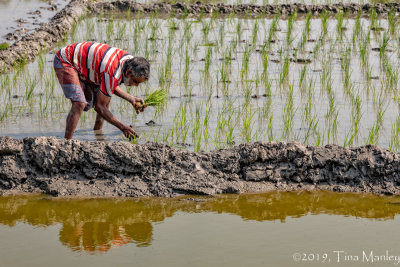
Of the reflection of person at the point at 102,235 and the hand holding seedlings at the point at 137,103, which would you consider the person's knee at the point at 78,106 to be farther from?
the reflection of person at the point at 102,235

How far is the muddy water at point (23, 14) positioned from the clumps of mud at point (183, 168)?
172 inches

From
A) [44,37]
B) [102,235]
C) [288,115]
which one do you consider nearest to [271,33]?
[44,37]

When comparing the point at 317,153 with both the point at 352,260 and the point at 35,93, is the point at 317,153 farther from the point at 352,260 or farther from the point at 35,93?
the point at 35,93

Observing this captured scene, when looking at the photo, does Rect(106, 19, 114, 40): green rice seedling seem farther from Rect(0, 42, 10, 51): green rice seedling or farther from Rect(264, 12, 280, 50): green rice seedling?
Rect(264, 12, 280, 50): green rice seedling

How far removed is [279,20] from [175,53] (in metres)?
2.54

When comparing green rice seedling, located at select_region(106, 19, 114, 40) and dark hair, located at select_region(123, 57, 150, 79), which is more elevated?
green rice seedling, located at select_region(106, 19, 114, 40)

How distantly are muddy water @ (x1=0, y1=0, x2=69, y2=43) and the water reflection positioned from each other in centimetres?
473

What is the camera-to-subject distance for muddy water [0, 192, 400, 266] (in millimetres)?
2844

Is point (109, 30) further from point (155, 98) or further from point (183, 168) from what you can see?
point (183, 168)

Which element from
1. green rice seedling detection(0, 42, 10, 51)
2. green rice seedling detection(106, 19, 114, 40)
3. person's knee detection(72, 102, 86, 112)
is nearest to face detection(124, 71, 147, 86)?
person's knee detection(72, 102, 86, 112)

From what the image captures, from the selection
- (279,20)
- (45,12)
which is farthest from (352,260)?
(45,12)

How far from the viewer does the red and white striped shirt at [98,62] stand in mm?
4215

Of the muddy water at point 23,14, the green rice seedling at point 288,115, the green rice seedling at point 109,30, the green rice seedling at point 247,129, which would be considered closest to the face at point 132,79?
the green rice seedling at point 247,129

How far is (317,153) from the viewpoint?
3.88 metres
